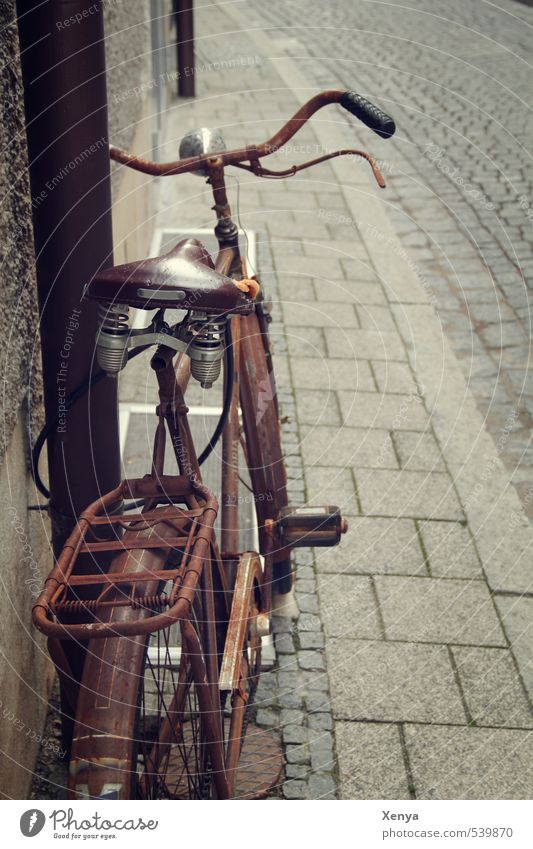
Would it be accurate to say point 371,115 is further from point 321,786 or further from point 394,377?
point 394,377

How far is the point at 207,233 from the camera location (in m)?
5.97

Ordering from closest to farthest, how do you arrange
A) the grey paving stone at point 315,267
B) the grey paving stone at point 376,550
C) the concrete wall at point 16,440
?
the concrete wall at point 16,440 → the grey paving stone at point 376,550 → the grey paving stone at point 315,267

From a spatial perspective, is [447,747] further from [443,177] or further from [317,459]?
[443,177]

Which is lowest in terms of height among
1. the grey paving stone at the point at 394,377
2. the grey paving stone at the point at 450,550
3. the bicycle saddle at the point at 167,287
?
the grey paving stone at the point at 394,377

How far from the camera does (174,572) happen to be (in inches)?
74.0

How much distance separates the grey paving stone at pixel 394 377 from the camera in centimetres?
479

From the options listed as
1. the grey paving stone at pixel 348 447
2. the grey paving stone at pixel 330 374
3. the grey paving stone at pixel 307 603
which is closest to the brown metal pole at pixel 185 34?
the grey paving stone at pixel 330 374

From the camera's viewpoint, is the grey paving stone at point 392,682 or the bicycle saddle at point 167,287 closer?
the bicycle saddle at point 167,287

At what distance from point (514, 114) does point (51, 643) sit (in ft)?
25.1

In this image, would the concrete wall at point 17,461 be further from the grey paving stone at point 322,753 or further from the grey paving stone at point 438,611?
the grey paving stone at point 438,611

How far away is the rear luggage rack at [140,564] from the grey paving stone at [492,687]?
4.06 ft

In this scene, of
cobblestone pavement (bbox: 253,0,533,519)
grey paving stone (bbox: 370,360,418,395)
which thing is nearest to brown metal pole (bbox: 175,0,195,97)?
cobblestone pavement (bbox: 253,0,533,519)

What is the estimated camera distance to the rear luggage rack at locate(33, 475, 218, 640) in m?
1.73
